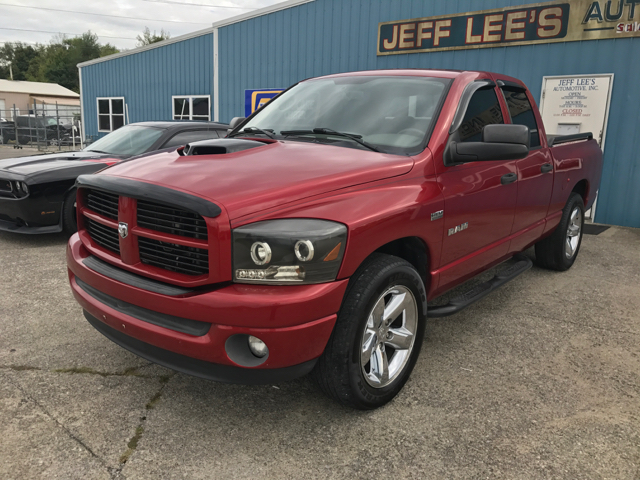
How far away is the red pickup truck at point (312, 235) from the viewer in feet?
7.09

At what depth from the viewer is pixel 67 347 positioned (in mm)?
3357

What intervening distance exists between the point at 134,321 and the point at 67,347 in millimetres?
1300

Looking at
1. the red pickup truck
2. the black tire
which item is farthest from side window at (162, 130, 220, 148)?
the red pickup truck

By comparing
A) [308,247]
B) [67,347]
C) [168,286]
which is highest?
[308,247]

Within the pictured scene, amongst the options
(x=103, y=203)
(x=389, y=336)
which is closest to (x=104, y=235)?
(x=103, y=203)

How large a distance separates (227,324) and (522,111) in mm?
3316

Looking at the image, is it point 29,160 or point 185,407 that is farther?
point 29,160

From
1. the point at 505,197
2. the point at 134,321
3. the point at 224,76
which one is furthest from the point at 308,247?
the point at 224,76

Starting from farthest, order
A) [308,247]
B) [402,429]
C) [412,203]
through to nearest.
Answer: [412,203], [402,429], [308,247]

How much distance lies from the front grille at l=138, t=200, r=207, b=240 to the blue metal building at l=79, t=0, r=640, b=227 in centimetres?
811

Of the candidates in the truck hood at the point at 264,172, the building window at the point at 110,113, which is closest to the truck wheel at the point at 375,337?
the truck hood at the point at 264,172

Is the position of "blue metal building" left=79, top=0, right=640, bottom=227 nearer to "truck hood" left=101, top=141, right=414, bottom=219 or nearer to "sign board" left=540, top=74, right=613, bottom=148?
"sign board" left=540, top=74, right=613, bottom=148

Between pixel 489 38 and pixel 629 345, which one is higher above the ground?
pixel 489 38

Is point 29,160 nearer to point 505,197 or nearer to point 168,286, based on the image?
point 168,286
